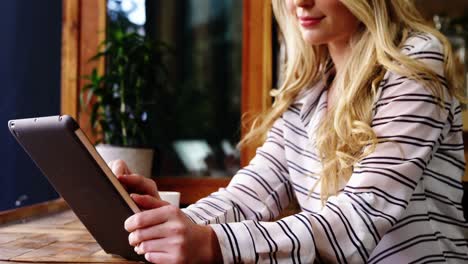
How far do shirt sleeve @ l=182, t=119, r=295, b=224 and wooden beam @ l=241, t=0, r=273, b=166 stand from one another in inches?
27.5

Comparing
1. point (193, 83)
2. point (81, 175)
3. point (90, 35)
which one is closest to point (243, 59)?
point (193, 83)

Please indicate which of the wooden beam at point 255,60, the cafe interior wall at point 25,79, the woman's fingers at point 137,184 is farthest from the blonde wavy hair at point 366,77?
the cafe interior wall at point 25,79

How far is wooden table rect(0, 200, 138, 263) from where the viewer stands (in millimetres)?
921

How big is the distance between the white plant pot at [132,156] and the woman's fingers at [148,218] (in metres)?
1.12

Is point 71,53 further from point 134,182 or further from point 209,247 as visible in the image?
point 209,247

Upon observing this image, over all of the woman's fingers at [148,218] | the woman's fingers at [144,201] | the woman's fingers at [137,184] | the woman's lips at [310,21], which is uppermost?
the woman's lips at [310,21]

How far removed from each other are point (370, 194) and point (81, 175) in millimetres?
399

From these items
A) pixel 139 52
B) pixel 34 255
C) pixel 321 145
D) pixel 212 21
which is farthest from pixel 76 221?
pixel 212 21

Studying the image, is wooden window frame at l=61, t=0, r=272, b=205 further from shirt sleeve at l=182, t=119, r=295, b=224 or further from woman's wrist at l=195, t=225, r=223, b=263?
woman's wrist at l=195, t=225, r=223, b=263

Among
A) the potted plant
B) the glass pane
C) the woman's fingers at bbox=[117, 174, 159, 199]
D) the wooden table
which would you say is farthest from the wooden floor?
the glass pane

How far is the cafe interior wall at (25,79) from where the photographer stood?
6.28 feet

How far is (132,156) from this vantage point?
1.93 meters

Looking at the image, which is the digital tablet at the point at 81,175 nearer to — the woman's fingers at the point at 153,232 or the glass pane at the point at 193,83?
the woman's fingers at the point at 153,232

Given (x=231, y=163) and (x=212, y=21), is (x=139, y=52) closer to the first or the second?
(x=212, y=21)
